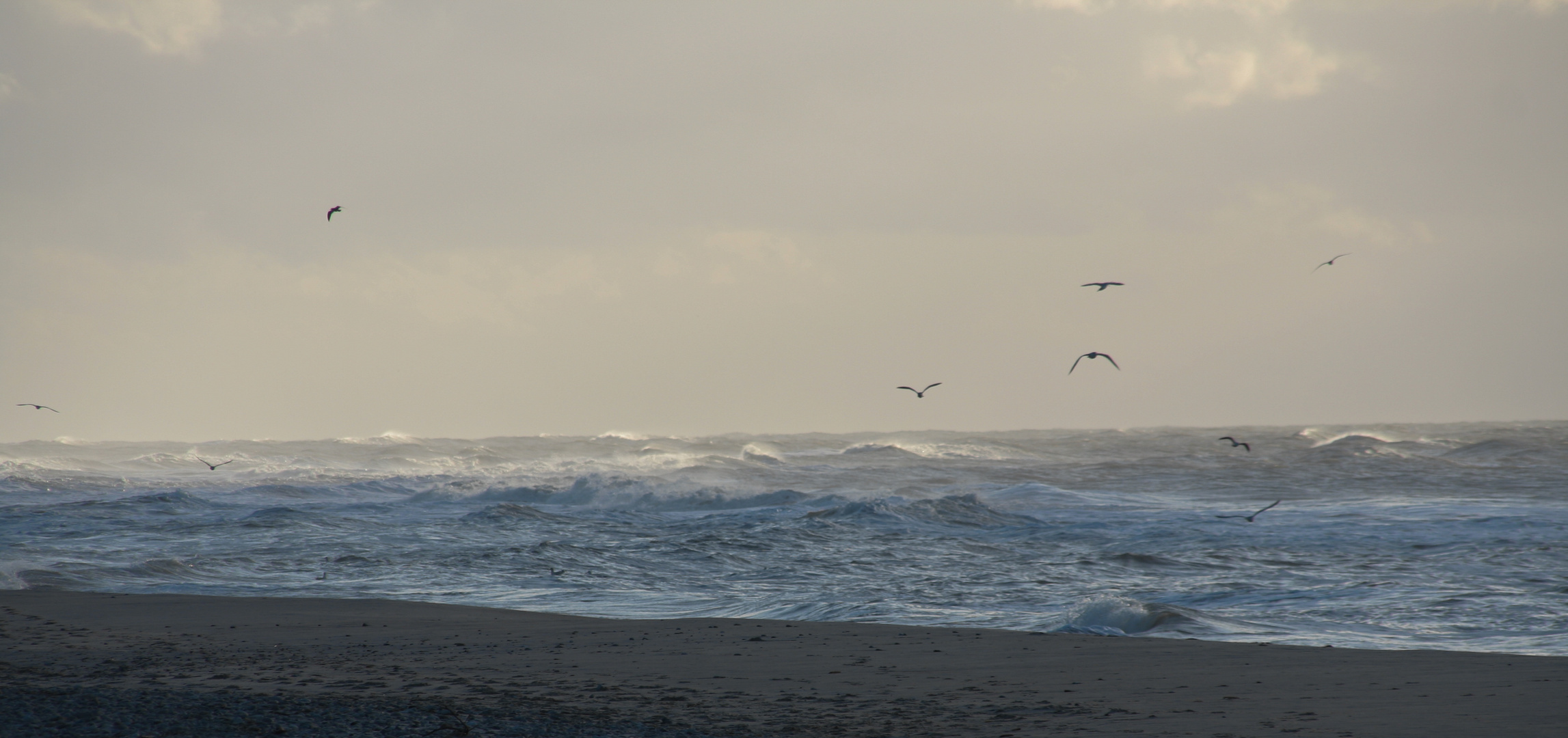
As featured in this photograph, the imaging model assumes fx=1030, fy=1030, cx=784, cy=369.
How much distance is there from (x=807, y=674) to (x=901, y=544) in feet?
31.4

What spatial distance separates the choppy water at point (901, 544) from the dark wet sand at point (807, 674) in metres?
1.41

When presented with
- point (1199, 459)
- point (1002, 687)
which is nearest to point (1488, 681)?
point (1002, 687)

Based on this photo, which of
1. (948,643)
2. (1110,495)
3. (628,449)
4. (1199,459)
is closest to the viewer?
(948,643)

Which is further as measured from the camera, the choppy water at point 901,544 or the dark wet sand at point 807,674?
the choppy water at point 901,544

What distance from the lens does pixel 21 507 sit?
21.9m

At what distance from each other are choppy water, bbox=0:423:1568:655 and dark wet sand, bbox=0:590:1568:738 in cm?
141

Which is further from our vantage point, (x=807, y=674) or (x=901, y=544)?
(x=901, y=544)

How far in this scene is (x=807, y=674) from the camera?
778 cm

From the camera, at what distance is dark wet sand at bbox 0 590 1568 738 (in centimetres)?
627

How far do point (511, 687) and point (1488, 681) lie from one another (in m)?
6.83

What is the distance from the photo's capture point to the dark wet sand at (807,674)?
6273mm

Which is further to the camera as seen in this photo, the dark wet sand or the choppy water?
the choppy water

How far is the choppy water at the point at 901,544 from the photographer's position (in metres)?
11.3

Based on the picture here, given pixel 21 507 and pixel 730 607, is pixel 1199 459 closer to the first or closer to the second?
pixel 730 607
